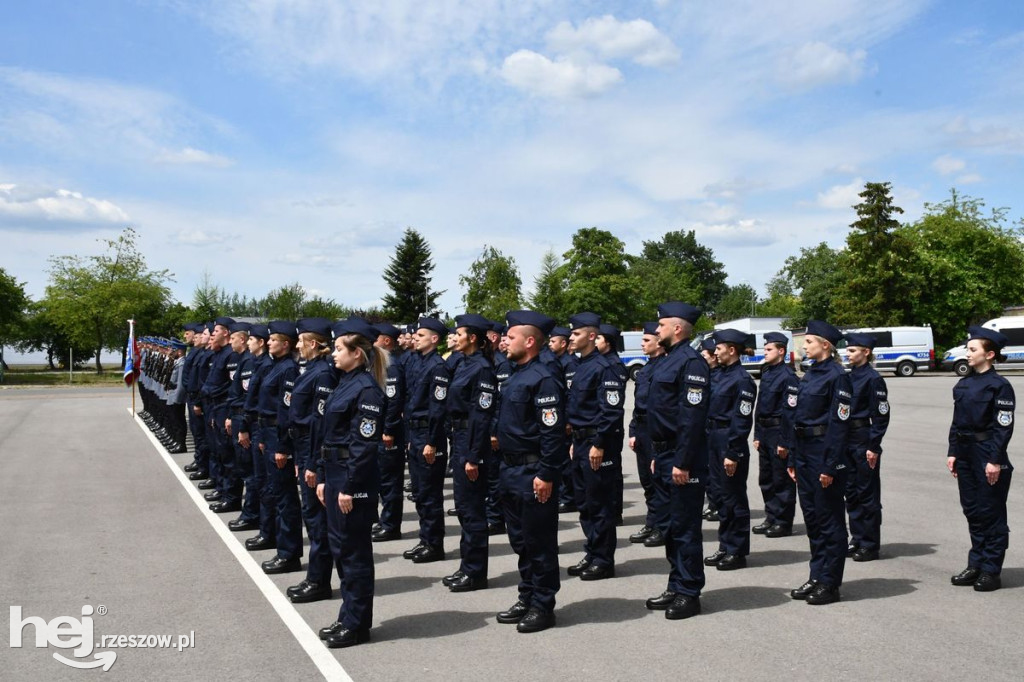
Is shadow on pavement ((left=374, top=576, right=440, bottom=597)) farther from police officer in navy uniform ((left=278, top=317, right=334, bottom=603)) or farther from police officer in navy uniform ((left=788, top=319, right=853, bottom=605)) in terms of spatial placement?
police officer in navy uniform ((left=788, top=319, right=853, bottom=605))

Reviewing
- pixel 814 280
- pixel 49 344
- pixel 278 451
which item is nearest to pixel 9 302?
pixel 49 344

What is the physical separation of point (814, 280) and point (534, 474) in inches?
3061

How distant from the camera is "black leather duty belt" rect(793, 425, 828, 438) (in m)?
6.29

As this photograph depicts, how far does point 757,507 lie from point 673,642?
5.16m

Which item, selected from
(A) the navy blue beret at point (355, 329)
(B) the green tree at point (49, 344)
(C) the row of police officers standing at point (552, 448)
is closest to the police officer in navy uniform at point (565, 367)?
(C) the row of police officers standing at point (552, 448)

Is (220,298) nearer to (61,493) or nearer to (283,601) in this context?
(61,493)

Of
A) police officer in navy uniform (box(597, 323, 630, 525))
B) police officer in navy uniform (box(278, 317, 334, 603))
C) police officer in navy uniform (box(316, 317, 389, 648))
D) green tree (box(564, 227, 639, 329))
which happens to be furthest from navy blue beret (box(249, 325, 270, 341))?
green tree (box(564, 227, 639, 329))

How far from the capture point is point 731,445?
7.71 m

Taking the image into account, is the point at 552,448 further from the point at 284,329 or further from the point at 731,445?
the point at 284,329

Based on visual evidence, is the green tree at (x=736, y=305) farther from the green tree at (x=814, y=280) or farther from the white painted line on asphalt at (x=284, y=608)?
the white painted line on asphalt at (x=284, y=608)

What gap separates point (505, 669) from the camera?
187 inches

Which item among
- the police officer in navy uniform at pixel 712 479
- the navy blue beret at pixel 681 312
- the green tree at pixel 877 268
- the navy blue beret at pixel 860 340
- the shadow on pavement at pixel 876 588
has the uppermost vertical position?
the green tree at pixel 877 268

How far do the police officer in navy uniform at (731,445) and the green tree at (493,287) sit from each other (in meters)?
53.6

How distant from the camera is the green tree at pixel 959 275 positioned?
47.3 meters
